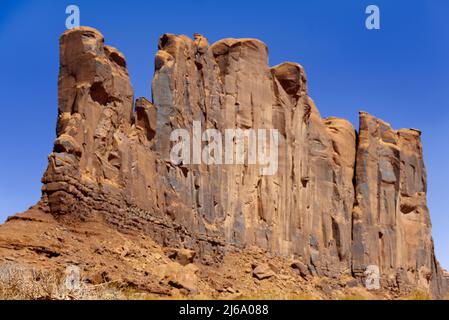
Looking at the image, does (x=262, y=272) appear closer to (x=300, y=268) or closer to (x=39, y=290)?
(x=300, y=268)

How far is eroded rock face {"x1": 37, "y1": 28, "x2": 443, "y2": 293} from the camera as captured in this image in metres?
44.9

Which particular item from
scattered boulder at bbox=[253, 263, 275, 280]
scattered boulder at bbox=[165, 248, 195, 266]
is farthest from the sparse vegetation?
scattered boulder at bbox=[253, 263, 275, 280]

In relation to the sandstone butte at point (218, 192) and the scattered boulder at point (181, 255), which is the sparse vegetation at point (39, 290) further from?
the scattered boulder at point (181, 255)

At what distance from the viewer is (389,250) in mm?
69125

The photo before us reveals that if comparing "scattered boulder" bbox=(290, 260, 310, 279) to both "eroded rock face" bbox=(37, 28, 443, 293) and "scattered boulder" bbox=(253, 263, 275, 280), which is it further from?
"scattered boulder" bbox=(253, 263, 275, 280)

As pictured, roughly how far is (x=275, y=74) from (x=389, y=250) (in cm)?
1623
